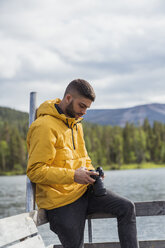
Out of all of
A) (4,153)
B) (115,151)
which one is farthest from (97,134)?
(4,153)

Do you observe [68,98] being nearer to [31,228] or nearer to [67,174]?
[67,174]

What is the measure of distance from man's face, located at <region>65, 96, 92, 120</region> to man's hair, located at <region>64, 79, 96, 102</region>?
0.16ft

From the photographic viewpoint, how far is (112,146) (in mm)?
139875

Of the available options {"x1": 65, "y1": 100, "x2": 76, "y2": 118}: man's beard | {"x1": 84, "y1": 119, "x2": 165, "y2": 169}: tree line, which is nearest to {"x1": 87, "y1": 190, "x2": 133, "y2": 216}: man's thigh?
{"x1": 65, "y1": 100, "x2": 76, "y2": 118}: man's beard

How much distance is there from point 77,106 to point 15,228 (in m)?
1.47

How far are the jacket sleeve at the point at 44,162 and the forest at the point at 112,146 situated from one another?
120957 mm

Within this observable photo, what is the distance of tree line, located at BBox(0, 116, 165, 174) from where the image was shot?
427 feet

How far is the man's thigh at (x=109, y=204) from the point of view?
12.8 feet

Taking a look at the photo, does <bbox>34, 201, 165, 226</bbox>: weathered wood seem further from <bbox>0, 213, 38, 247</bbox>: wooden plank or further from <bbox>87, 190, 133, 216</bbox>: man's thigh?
<bbox>0, 213, 38, 247</bbox>: wooden plank

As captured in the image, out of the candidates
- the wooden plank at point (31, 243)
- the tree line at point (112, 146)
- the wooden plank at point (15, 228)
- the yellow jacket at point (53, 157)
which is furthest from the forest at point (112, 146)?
the wooden plank at point (15, 228)

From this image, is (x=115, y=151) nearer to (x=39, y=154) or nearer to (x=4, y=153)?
(x=4, y=153)

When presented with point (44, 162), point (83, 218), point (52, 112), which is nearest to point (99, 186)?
point (83, 218)

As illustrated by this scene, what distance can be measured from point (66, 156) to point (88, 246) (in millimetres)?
1278

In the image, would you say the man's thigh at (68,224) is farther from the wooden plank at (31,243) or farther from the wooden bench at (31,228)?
the wooden plank at (31,243)
